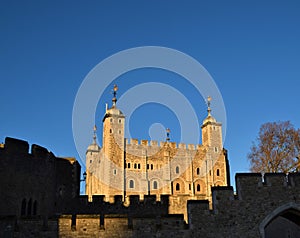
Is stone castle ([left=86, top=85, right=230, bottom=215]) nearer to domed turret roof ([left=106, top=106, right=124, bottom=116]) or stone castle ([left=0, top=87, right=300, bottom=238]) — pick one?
domed turret roof ([left=106, top=106, right=124, bottom=116])

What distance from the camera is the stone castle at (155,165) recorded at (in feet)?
213

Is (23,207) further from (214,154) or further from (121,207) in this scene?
(214,154)

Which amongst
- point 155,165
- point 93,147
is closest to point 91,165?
point 93,147

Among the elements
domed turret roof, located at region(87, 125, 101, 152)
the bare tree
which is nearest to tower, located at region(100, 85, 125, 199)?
domed turret roof, located at region(87, 125, 101, 152)

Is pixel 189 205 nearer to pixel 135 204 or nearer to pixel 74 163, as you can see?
pixel 135 204

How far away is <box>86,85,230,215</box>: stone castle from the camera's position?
213 feet

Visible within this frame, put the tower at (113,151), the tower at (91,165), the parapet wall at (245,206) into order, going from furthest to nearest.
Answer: the tower at (91,165)
the tower at (113,151)
the parapet wall at (245,206)

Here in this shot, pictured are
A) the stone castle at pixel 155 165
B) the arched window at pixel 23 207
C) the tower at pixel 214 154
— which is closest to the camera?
the arched window at pixel 23 207

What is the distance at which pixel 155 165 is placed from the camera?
70.1 metres

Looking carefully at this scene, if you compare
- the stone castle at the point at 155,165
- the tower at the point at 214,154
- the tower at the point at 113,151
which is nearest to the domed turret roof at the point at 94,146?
the stone castle at the point at 155,165

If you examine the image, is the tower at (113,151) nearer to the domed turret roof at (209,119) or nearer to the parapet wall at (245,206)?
the domed turret roof at (209,119)

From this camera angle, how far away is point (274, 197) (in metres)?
13.8

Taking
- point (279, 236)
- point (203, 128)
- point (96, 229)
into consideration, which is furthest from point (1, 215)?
point (203, 128)

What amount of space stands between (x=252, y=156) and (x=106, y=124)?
1573 inches
